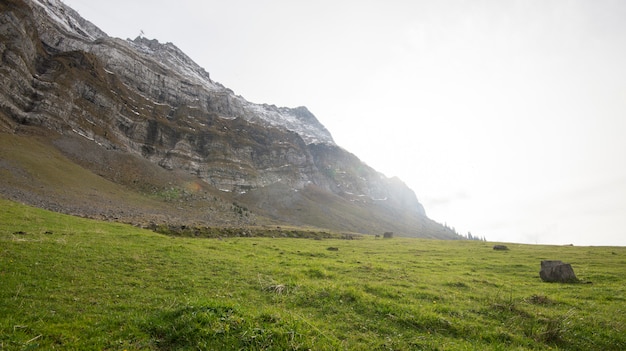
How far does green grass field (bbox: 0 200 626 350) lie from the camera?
32.0ft

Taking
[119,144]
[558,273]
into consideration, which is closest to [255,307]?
[558,273]

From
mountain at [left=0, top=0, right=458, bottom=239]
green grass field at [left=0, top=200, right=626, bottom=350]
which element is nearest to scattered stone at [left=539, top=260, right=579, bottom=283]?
green grass field at [left=0, top=200, right=626, bottom=350]

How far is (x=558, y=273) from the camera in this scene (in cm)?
2386

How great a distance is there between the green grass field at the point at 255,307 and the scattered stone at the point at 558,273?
139cm

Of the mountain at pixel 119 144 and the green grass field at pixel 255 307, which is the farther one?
the mountain at pixel 119 144

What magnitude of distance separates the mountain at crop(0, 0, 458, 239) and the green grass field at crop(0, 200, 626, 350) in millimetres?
34663

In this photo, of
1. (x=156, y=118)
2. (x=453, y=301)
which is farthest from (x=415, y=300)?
(x=156, y=118)

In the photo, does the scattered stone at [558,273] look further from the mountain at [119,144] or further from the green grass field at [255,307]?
the mountain at [119,144]

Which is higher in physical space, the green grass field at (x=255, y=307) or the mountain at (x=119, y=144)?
the mountain at (x=119, y=144)

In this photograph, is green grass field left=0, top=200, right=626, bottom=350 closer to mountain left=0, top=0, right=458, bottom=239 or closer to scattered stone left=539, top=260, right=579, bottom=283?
scattered stone left=539, top=260, right=579, bottom=283

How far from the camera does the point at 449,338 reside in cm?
1153

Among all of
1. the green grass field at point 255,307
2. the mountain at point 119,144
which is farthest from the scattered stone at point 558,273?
the mountain at point 119,144

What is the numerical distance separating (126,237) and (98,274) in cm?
1531

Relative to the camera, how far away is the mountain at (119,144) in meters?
73.2
